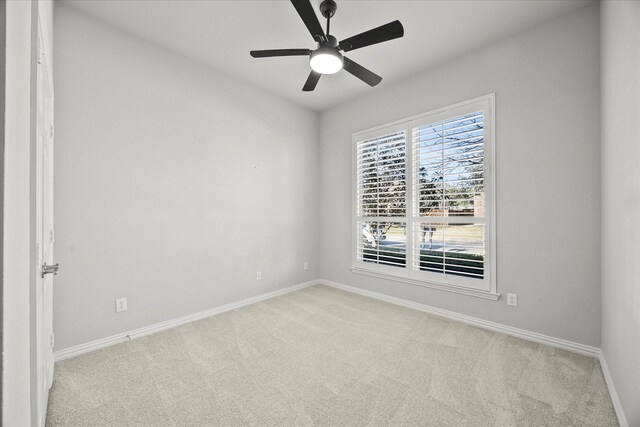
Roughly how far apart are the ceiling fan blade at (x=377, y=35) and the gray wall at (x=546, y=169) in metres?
1.48

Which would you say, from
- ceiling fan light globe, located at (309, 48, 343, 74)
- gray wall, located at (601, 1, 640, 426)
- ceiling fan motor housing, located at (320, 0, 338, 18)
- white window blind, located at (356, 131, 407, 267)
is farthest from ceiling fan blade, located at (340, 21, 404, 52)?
white window blind, located at (356, 131, 407, 267)

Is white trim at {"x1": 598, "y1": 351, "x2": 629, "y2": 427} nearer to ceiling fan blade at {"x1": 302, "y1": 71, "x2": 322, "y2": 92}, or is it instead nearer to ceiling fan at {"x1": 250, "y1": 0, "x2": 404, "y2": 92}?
ceiling fan at {"x1": 250, "y1": 0, "x2": 404, "y2": 92}

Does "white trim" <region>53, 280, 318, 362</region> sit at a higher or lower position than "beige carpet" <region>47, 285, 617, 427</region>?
higher

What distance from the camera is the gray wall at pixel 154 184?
2314 millimetres

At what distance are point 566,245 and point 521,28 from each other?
6.63 ft

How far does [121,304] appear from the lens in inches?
101

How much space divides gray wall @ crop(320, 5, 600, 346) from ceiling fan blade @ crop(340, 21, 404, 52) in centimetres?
148

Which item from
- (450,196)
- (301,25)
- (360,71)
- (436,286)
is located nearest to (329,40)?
(360,71)

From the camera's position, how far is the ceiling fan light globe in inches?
80.6

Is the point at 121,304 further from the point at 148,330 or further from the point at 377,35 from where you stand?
the point at 377,35

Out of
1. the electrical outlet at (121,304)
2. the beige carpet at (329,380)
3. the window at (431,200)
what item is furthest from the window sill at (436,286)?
the electrical outlet at (121,304)

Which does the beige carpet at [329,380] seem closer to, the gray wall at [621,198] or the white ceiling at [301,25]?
the gray wall at [621,198]

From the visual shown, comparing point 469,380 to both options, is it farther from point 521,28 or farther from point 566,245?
point 521,28

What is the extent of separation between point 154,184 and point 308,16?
2.10 m
